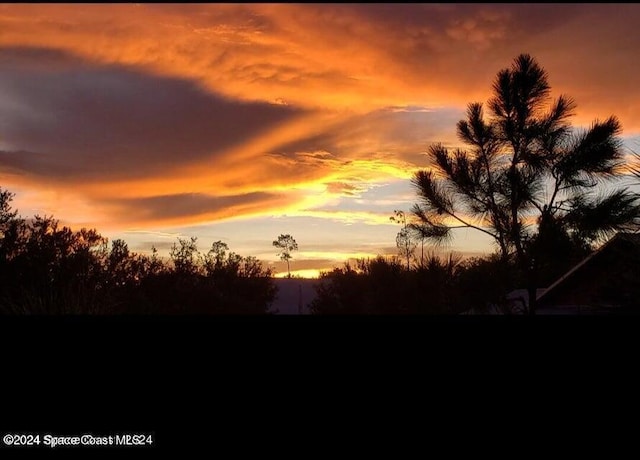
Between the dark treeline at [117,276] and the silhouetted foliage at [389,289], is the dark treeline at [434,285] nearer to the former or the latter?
the silhouetted foliage at [389,289]

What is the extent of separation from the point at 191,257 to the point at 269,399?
29587 mm

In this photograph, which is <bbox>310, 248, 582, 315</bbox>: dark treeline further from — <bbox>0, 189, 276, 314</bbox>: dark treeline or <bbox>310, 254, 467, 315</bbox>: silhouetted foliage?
<bbox>0, 189, 276, 314</bbox>: dark treeline

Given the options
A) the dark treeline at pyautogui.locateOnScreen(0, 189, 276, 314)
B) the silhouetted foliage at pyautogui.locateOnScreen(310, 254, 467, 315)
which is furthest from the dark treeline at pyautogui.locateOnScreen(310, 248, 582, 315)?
the dark treeline at pyautogui.locateOnScreen(0, 189, 276, 314)

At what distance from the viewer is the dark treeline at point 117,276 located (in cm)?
1391

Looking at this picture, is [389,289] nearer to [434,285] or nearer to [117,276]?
[434,285]

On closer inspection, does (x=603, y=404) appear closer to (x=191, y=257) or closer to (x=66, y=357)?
(x=66, y=357)

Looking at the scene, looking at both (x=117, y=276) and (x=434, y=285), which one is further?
(x=117, y=276)

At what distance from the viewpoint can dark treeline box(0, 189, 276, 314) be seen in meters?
13.9

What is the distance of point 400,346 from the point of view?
2186 mm


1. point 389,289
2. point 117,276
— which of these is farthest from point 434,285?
point 117,276

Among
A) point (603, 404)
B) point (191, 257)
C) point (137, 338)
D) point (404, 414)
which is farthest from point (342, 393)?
point (191, 257)

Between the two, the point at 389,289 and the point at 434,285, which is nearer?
the point at 434,285

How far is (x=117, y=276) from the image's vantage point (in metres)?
24.5

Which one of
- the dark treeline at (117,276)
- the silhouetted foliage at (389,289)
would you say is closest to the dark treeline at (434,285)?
the silhouetted foliage at (389,289)
